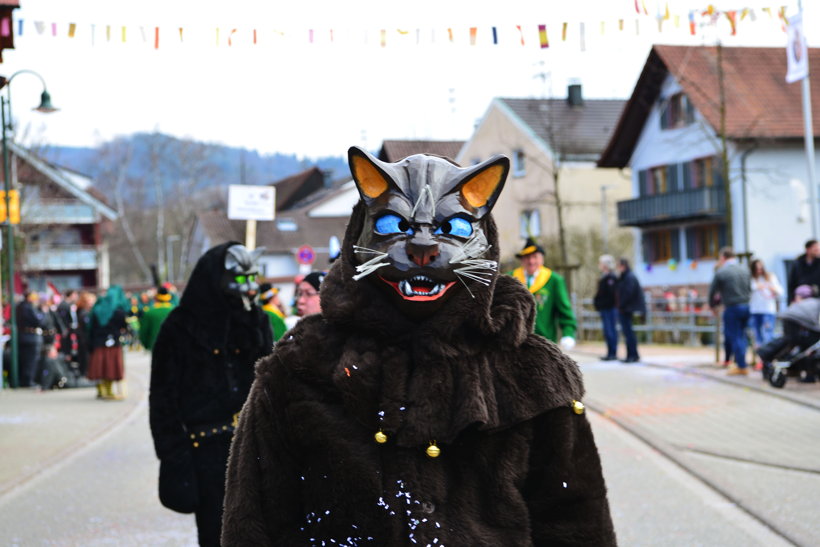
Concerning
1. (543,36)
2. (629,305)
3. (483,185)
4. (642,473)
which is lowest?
(642,473)

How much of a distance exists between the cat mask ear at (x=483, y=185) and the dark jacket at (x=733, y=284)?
14.7 metres

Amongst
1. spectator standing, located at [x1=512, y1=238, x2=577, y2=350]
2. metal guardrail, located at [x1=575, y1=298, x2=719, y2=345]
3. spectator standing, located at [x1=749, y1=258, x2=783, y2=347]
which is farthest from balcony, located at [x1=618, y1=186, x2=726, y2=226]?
spectator standing, located at [x1=512, y1=238, x2=577, y2=350]

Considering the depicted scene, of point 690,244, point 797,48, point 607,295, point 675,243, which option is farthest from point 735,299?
point 675,243

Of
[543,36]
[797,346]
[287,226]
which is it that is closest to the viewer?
[543,36]

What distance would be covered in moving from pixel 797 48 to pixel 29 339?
600 inches

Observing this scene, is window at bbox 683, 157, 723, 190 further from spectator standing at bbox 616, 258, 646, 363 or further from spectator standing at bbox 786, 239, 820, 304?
spectator standing at bbox 786, 239, 820, 304

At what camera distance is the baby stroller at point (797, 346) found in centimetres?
1436

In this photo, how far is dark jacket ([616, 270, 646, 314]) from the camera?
20656 millimetres

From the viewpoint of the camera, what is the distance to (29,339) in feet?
73.7

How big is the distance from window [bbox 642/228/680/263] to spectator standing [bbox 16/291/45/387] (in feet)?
94.2

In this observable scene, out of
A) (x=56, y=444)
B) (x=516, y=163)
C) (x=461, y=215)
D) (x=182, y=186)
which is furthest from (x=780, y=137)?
(x=182, y=186)

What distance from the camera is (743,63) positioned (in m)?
43.2

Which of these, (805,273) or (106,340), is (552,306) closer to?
(805,273)

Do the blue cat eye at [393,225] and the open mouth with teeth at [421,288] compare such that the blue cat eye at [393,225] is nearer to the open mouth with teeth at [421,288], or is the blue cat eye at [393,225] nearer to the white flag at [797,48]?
the open mouth with teeth at [421,288]
